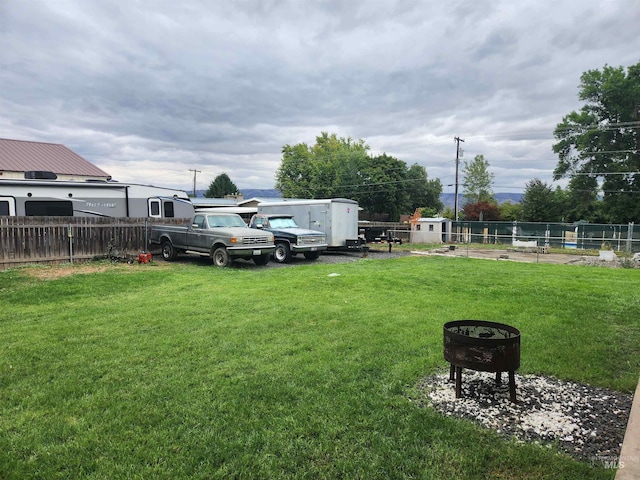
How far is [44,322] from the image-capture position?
5.96 metres

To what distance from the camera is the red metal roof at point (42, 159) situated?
2489 centimetres

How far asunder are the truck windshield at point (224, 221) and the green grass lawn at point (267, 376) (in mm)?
5417

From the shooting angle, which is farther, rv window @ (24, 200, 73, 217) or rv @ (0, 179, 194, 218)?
rv window @ (24, 200, 73, 217)

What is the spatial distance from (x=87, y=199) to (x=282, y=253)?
305 inches

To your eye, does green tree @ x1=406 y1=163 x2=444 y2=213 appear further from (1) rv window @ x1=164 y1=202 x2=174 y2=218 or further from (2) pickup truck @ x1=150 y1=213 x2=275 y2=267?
(2) pickup truck @ x1=150 y1=213 x2=275 y2=267

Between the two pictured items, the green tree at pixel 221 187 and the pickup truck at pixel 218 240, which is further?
the green tree at pixel 221 187

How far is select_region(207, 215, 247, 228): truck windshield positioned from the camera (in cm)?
1366

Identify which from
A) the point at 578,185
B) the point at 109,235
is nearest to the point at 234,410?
the point at 109,235

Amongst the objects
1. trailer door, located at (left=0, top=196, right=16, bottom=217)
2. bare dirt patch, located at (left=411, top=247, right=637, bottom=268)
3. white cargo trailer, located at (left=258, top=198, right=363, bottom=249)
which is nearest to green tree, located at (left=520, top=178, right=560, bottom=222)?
bare dirt patch, located at (left=411, top=247, right=637, bottom=268)

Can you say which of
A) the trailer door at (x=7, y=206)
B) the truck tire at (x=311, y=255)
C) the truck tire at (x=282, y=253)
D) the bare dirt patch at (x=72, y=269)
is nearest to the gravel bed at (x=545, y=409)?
the bare dirt patch at (x=72, y=269)

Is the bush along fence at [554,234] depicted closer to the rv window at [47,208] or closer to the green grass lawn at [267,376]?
the green grass lawn at [267,376]

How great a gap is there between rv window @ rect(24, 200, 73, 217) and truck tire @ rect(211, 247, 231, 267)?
624 centimetres

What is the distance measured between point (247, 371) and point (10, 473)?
201cm

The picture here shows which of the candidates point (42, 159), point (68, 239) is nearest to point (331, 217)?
point (68, 239)
